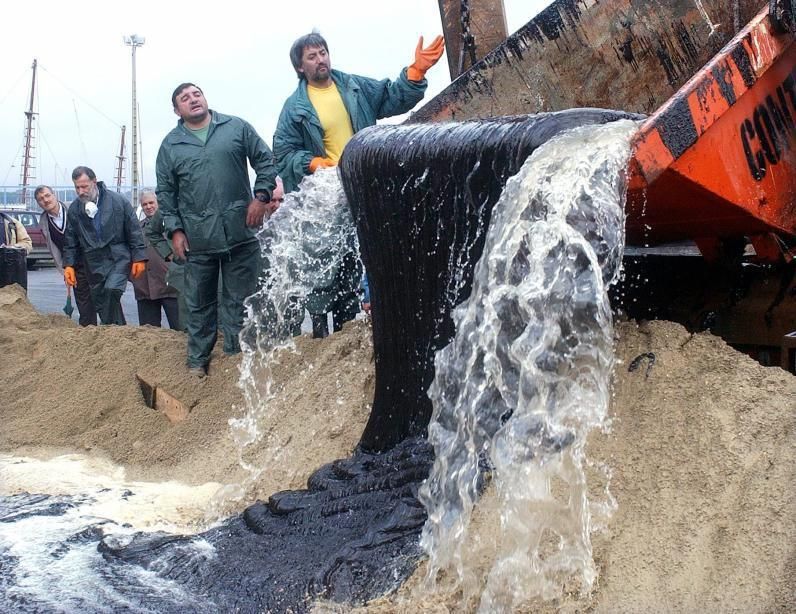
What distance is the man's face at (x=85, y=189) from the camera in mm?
7836

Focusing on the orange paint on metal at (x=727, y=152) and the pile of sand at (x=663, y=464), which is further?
the orange paint on metal at (x=727, y=152)

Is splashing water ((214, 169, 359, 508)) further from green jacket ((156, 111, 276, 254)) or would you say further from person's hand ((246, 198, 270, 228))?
green jacket ((156, 111, 276, 254))

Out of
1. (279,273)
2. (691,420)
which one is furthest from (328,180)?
(691,420)

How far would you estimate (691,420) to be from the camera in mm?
3201

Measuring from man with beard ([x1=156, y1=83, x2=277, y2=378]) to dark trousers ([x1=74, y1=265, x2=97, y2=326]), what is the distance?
2.54m

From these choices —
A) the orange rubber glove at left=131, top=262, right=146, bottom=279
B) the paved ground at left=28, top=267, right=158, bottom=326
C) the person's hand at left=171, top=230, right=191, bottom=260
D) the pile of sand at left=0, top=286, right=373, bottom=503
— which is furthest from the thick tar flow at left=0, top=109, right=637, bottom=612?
the paved ground at left=28, top=267, right=158, bottom=326

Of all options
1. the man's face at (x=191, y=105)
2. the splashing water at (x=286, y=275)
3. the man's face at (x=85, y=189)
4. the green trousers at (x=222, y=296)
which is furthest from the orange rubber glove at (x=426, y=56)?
the man's face at (x=85, y=189)

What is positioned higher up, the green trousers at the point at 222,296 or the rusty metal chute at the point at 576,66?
the rusty metal chute at the point at 576,66

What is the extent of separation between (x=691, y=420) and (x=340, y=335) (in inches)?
102

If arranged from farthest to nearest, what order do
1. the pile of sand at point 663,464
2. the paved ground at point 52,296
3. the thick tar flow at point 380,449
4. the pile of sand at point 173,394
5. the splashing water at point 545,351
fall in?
the paved ground at point 52,296
the pile of sand at point 173,394
the thick tar flow at point 380,449
the splashing water at point 545,351
the pile of sand at point 663,464

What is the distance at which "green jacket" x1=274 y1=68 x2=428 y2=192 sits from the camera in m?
5.65

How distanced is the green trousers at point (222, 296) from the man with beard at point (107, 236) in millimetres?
1905

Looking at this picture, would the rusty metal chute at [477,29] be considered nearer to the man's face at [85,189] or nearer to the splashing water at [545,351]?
the splashing water at [545,351]

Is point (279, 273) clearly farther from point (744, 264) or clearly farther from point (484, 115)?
point (744, 264)
